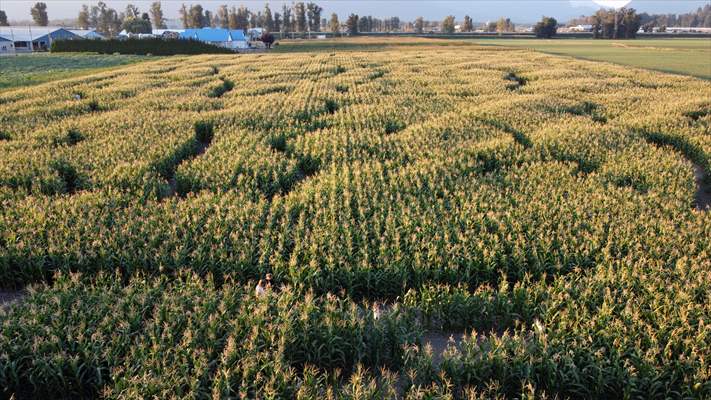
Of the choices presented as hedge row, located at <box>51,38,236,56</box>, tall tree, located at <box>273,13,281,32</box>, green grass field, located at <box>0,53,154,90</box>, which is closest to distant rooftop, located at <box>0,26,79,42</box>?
hedge row, located at <box>51,38,236,56</box>

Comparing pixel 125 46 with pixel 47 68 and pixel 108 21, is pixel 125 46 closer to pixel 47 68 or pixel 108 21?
pixel 47 68

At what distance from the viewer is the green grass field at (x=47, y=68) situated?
3460 centimetres

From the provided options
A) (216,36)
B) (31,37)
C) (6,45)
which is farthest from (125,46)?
(31,37)

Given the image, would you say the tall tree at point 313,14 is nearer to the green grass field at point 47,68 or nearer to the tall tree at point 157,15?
the tall tree at point 157,15

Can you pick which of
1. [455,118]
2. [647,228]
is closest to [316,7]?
[455,118]

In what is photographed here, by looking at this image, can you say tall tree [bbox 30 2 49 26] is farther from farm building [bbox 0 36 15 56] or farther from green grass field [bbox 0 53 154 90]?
green grass field [bbox 0 53 154 90]

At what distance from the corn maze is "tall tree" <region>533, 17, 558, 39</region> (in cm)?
12676

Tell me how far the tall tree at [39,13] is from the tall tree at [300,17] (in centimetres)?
7989

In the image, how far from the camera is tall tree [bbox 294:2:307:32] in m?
160

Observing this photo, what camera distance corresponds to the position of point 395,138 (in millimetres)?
16031

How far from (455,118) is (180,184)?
36.8ft

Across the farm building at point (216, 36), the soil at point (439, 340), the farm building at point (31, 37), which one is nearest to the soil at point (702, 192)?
the soil at point (439, 340)

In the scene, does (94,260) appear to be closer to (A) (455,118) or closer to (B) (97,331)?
(B) (97,331)

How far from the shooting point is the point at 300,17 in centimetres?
16162
